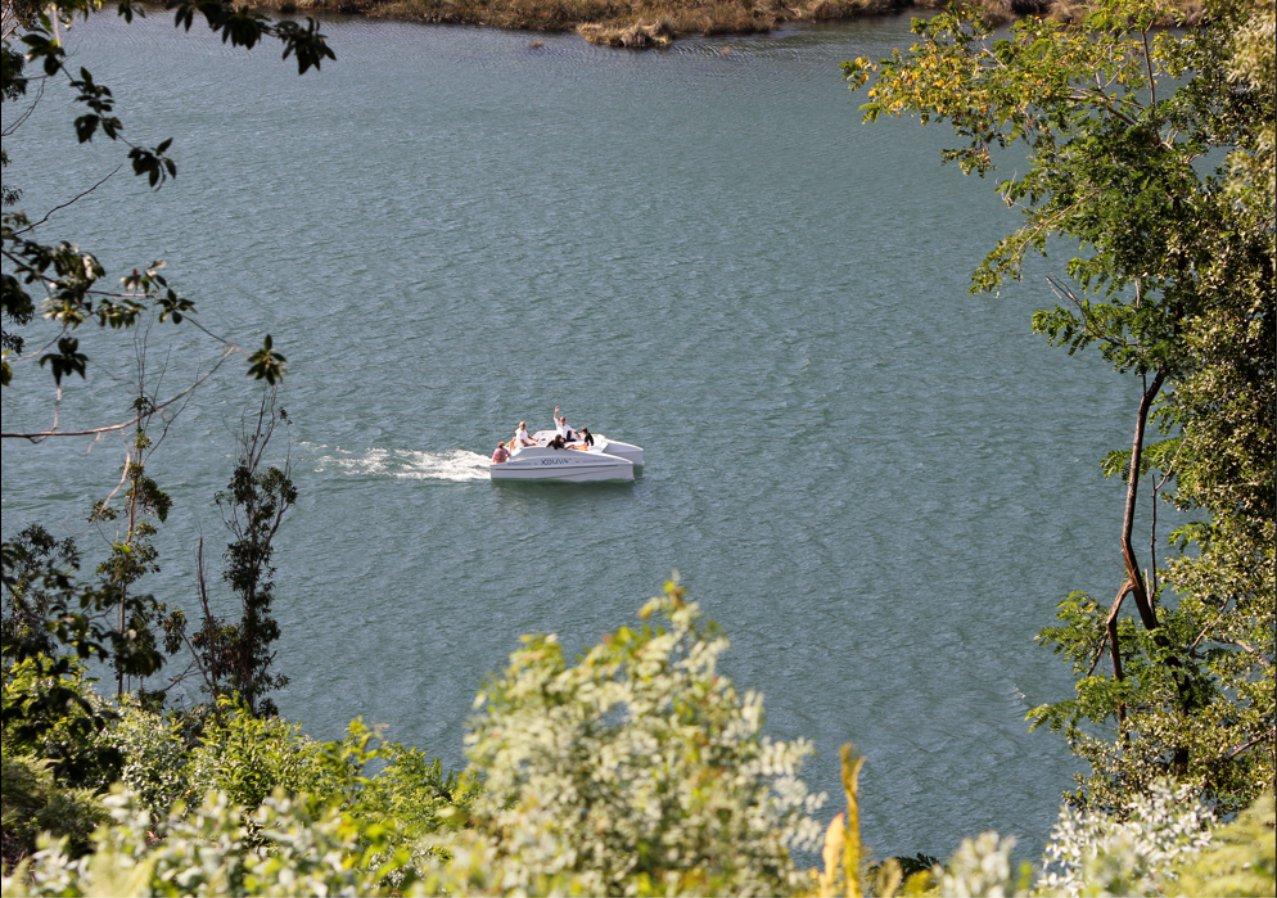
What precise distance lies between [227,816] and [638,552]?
2178 cm

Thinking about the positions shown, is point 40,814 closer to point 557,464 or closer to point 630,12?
point 557,464

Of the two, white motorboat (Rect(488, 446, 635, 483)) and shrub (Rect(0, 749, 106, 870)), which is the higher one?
shrub (Rect(0, 749, 106, 870))

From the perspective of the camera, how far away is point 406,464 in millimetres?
32031

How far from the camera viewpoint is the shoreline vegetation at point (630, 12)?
6575 centimetres

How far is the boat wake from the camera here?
31688 millimetres

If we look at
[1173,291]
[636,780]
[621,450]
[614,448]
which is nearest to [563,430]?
[614,448]

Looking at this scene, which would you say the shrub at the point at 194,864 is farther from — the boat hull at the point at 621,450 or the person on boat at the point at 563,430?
the person on boat at the point at 563,430

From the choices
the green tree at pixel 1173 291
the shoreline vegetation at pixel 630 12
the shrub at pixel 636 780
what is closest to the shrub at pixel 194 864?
the shrub at pixel 636 780

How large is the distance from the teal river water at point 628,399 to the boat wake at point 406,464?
80 millimetres

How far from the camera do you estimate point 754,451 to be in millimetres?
32438

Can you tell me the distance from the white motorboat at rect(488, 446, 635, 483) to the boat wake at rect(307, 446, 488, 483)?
0.51 meters

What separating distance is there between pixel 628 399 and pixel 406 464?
5.32m

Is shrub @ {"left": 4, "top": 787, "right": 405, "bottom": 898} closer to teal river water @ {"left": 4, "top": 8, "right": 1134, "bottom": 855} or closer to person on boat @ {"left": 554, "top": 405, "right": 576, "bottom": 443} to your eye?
teal river water @ {"left": 4, "top": 8, "right": 1134, "bottom": 855}

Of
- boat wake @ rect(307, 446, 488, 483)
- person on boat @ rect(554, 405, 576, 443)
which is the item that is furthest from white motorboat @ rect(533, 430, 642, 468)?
boat wake @ rect(307, 446, 488, 483)
